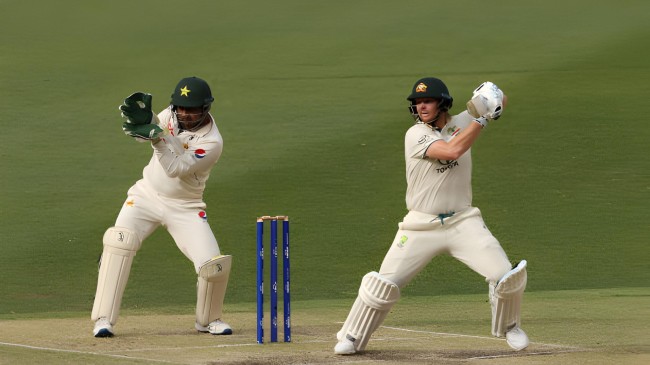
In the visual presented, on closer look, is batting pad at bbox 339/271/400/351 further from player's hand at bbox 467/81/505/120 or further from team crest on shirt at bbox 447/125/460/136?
player's hand at bbox 467/81/505/120

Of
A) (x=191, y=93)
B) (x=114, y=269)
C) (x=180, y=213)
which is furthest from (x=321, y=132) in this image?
(x=114, y=269)

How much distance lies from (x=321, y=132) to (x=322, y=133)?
0.14 ft

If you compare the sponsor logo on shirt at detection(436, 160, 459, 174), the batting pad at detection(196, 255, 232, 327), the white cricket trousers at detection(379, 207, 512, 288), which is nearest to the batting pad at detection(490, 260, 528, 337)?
the white cricket trousers at detection(379, 207, 512, 288)

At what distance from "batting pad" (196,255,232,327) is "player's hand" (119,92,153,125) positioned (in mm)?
1001

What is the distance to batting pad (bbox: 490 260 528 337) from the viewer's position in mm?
7039

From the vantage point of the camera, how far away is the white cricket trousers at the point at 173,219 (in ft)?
26.8

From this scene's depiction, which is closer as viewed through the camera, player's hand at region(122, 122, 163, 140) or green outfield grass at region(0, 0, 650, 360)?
player's hand at region(122, 122, 163, 140)

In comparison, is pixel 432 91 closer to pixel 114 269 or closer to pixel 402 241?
pixel 402 241

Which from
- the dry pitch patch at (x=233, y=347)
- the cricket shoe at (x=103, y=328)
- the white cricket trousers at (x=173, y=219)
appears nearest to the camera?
the dry pitch patch at (x=233, y=347)

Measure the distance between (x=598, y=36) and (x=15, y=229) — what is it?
997 cm

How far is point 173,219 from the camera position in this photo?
820 centimetres

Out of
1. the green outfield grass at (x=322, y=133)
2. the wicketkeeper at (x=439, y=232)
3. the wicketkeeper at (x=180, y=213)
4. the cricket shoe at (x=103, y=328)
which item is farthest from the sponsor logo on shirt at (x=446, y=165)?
the green outfield grass at (x=322, y=133)

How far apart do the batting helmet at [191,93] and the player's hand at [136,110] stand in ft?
0.99

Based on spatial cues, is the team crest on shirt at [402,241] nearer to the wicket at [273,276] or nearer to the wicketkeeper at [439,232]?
the wicketkeeper at [439,232]
